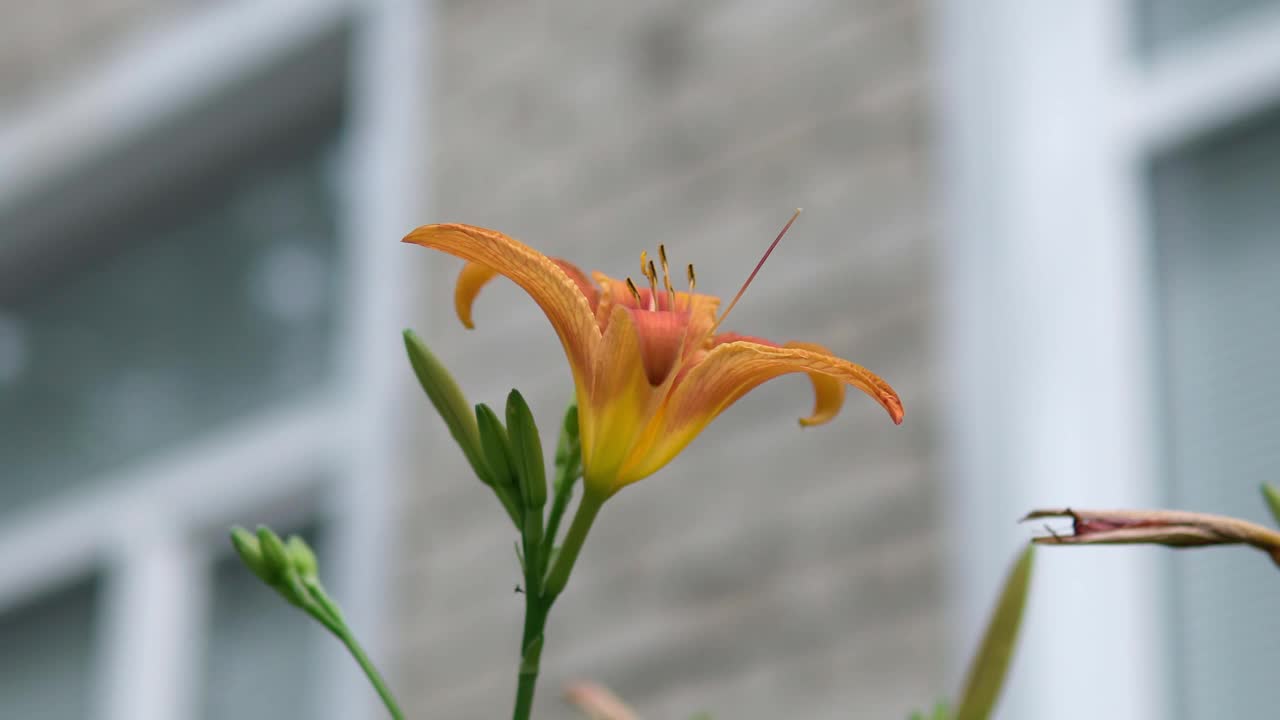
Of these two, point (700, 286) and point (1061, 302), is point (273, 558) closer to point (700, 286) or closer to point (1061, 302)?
point (1061, 302)

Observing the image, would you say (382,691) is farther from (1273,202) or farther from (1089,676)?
(1273,202)

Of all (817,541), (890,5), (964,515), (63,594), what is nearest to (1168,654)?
(964,515)

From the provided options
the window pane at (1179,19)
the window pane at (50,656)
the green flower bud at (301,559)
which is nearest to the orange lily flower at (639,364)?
the green flower bud at (301,559)

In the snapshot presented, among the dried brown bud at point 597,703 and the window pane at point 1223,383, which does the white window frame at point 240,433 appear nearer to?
the window pane at point 1223,383

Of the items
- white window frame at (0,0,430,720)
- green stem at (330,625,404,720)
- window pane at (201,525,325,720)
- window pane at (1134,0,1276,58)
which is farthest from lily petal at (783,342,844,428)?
window pane at (201,525,325,720)

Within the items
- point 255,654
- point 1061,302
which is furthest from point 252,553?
point 255,654

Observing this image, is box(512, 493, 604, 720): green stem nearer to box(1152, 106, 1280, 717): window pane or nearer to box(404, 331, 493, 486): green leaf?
box(404, 331, 493, 486): green leaf

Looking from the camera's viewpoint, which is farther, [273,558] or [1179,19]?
[1179,19]
